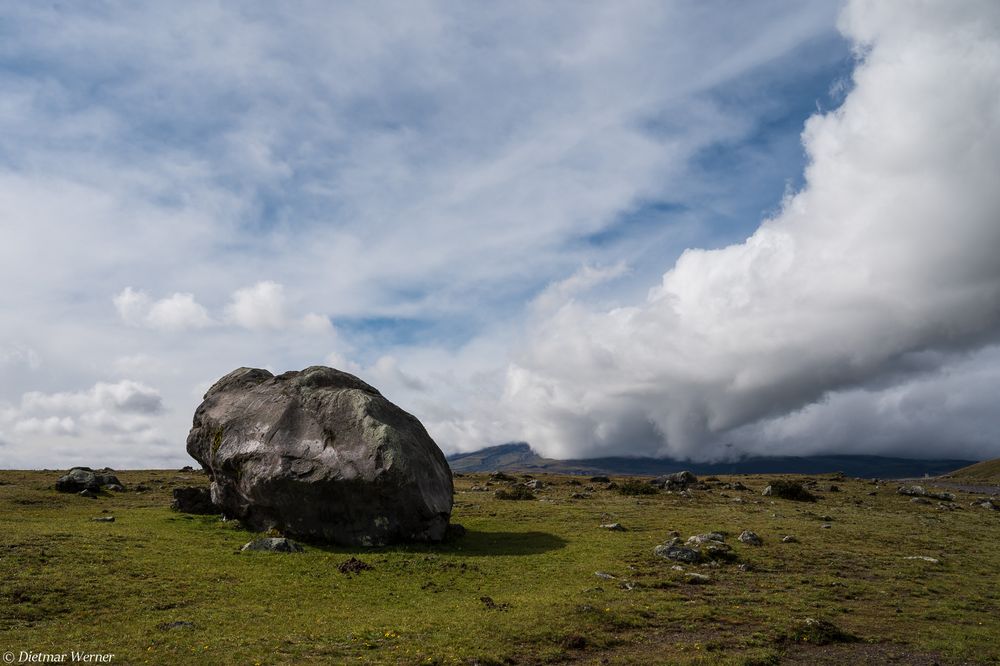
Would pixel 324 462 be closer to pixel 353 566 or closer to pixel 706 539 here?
pixel 353 566

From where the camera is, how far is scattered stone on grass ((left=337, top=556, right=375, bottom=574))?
30.1 metres

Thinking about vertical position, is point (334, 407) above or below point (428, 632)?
above

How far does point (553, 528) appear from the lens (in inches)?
1745

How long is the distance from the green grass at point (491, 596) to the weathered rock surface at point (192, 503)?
1777 millimetres

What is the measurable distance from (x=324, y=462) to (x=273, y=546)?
5.56 meters

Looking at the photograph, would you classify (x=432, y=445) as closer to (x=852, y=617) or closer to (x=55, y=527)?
(x=55, y=527)

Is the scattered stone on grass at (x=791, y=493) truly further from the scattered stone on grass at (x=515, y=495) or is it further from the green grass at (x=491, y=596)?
the scattered stone on grass at (x=515, y=495)

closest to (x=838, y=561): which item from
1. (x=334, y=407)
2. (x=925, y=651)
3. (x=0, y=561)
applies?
(x=925, y=651)

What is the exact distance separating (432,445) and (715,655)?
2656cm

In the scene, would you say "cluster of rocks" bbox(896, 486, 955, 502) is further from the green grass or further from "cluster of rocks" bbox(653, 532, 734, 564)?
"cluster of rocks" bbox(653, 532, 734, 564)

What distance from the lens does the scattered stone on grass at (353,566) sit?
30.1 m

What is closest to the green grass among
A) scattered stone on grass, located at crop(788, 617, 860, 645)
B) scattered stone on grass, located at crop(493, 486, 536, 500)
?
scattered stone on grass, located at crop(788, 617, 860, 645)

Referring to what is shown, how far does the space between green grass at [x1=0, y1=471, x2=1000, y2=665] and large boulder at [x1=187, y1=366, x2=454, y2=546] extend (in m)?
1.94

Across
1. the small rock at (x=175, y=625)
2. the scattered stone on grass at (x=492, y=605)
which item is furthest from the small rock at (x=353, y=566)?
the small rock at (x=175, y=625)
